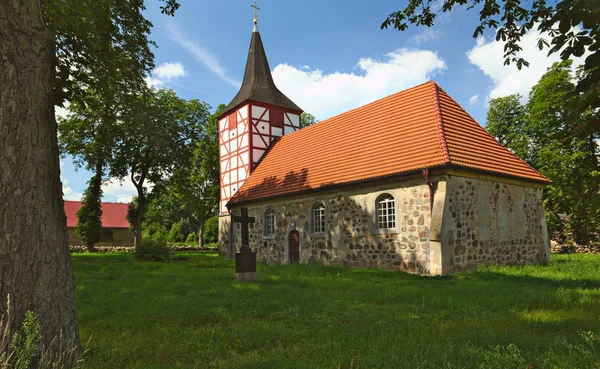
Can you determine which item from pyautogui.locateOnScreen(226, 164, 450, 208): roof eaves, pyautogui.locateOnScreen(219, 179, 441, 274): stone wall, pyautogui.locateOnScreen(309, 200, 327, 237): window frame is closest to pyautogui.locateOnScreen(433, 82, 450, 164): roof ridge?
pyautogui.locateOnScreen(226, 164, 450, 208): roof eaves

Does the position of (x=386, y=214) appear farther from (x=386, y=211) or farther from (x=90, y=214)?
(x=90, y=214)

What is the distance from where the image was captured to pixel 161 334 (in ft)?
15.0

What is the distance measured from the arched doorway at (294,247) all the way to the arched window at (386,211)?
13.9 feet

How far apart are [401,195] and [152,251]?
37.8 feet

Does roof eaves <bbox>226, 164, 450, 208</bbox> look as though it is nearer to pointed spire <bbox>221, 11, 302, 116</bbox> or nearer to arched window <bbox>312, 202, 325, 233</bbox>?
arched window <bbox>312, 202, 325, 233</bbox>

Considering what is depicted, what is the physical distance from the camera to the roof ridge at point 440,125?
11641mm

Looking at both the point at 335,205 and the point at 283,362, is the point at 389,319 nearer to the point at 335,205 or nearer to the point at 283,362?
the point at 283,362

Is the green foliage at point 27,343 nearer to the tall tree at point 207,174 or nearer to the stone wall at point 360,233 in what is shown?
the stone wall at point 360,233

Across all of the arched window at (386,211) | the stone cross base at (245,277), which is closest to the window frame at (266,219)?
the arched window at (386,211)

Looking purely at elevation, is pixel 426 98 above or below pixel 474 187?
above

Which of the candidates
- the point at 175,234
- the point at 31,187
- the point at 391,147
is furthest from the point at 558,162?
the point at 175,234

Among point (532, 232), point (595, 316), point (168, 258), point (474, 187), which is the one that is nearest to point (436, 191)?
point (474, 187)

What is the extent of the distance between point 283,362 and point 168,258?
1566cm

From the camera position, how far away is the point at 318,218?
1551 centimetres
